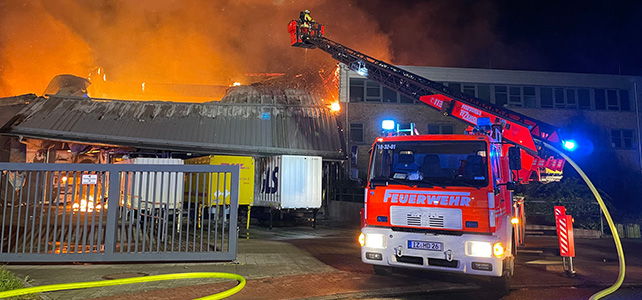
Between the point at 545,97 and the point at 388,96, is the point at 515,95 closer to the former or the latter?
the point at 545,97

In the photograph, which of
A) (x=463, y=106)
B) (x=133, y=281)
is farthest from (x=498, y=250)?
(x=463, y=106)

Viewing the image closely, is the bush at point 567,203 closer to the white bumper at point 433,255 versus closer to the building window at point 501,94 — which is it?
the building window at point 501,94

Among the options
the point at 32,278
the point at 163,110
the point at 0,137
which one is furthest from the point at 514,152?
the point at 0,137

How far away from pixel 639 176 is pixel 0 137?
30404 mm

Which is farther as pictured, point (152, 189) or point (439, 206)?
point (152, 189)

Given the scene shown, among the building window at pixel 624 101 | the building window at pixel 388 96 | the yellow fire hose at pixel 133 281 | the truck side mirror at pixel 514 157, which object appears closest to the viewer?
the yellow fire hose at pixel 133 281

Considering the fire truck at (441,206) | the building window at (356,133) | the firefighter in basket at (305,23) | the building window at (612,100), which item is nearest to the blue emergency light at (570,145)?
the fire truck at (441,206)

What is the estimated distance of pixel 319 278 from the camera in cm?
643

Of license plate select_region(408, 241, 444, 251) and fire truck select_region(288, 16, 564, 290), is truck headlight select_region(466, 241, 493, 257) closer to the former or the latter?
fire truck select_region(288, 16, 564, 290)

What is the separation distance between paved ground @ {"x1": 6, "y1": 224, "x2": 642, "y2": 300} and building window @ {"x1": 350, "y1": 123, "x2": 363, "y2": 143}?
13685 mm

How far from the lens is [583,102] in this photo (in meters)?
24.3

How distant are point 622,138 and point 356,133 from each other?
1729 centimetres

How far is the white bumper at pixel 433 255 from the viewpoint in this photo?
17.2 feet

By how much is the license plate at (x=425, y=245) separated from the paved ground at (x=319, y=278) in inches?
28.5
